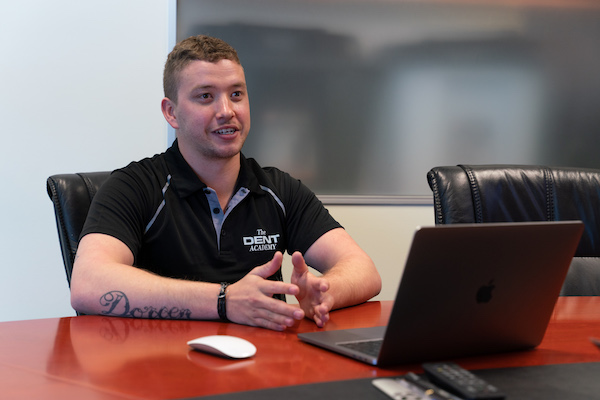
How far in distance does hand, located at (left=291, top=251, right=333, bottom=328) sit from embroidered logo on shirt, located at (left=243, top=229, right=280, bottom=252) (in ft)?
1.55

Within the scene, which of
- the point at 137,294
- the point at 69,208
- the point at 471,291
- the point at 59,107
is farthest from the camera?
the point at 59,107

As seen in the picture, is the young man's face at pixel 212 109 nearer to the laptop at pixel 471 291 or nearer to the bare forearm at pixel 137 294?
the bare forearm at pixel 137 294

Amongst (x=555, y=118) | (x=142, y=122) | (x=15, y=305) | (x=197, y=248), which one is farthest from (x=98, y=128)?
(x=555, y=118)

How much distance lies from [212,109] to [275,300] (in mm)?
844

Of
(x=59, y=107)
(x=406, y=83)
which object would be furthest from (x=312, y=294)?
(x=406, y=83)

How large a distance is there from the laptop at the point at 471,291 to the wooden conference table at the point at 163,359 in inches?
1.4

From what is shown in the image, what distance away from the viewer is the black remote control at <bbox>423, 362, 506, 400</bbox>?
708 millimetres

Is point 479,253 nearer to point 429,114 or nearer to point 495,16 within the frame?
point 429,114

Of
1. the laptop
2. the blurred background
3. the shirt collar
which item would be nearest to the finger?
the laptop

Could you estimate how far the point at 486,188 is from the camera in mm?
1784

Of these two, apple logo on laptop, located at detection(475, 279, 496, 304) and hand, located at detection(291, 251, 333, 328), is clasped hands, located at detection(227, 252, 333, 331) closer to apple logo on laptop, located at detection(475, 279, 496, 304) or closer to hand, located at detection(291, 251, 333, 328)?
hand, located at detection(291, 251, 333, 328)

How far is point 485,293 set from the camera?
89 centimetres

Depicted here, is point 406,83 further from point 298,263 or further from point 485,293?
point 485,293

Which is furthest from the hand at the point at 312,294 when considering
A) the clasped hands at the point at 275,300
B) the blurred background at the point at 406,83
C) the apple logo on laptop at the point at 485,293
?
the blurred background at the point at 406,83
